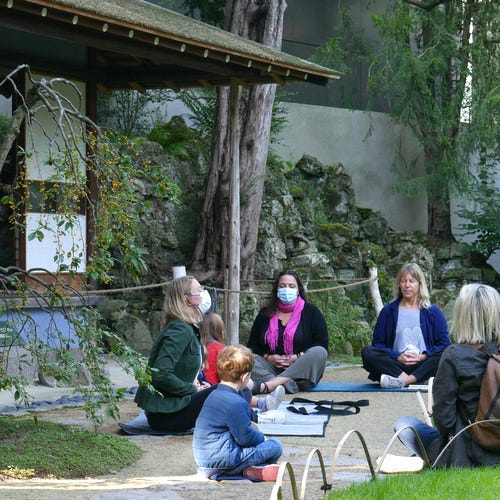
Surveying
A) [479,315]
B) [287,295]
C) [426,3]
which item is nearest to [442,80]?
[426,3]

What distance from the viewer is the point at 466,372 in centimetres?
609

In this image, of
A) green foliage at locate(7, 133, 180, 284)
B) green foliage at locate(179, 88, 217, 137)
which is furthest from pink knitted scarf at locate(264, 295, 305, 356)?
green foliage at locate(179, 88, 217, 137)

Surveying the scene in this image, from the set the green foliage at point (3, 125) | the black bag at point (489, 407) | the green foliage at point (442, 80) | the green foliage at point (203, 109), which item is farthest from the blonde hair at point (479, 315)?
the green foliage at point (442, 80)

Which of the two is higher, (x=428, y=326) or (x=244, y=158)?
(x=244, y=158)

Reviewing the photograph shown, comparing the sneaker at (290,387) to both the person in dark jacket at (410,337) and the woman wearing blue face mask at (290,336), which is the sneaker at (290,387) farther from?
the person in dark jacket at (410,337)

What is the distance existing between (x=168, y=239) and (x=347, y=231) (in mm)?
4225

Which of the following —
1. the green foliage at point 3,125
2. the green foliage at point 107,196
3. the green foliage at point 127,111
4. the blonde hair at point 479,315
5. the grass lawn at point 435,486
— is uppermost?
the green foliage at point 127,111

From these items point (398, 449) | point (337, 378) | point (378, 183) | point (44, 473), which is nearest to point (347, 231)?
point (378, 183)

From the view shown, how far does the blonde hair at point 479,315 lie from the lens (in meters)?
6.08

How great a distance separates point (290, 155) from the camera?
1959 cm

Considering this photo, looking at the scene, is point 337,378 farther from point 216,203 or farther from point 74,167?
point 74,167

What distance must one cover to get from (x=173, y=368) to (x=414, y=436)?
2.12 metres

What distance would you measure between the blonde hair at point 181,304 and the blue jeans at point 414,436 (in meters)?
2.14

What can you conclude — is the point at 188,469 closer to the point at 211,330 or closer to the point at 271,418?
the point at 271,418
